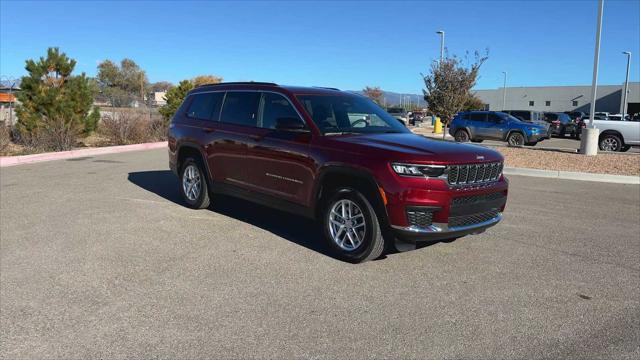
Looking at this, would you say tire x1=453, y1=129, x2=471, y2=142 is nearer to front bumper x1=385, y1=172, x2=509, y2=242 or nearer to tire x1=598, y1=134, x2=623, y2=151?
tire x1=598, y1=134, x2=623, y2=151

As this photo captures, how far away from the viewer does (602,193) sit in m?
10.1

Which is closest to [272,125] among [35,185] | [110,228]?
[110,228]

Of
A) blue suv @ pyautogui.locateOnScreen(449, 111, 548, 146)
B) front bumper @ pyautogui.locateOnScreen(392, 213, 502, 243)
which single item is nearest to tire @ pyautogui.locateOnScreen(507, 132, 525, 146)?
blue suv @ pyautogui.locateOnScreen(449, 111, 548, 146)

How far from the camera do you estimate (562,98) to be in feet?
228

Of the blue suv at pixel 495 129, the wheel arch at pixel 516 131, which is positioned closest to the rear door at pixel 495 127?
the blue suv at pixel 495 129

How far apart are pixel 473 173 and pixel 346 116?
5.56 feet

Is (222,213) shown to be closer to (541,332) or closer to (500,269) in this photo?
(500,269)

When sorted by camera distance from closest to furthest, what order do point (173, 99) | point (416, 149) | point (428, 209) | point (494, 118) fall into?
point (428, 209) < point (416, 149) < point (494, 118) < point (173, 99)

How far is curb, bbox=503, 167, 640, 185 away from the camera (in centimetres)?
1181

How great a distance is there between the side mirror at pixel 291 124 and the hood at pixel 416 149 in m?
0.43

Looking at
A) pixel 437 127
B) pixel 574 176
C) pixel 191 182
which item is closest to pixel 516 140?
pixel 574 176

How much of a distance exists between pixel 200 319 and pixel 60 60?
17.3 meters

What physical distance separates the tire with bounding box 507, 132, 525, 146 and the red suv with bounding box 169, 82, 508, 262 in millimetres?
17551

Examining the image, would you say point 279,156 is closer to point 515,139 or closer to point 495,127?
point 515,139
